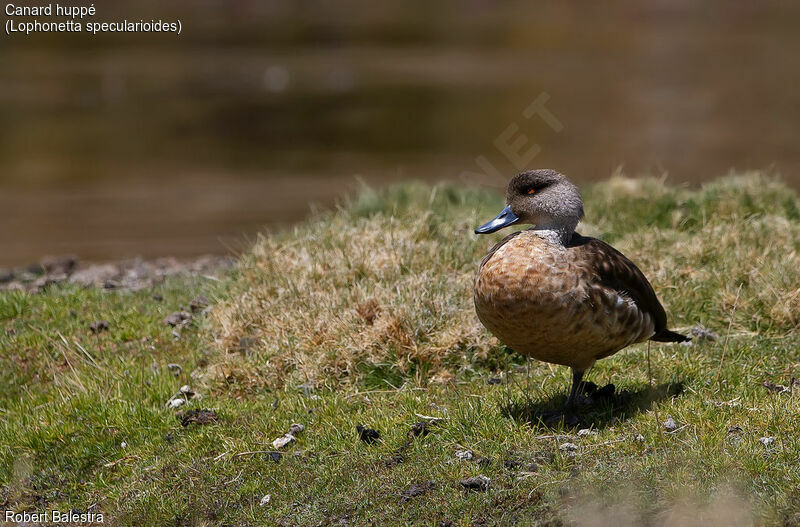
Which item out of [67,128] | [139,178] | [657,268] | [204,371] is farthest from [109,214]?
[657,268]

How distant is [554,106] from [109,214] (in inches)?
506

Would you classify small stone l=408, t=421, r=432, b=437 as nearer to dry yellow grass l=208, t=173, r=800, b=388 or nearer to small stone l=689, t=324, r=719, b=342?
dry yellow grass l=208, t=173, r=800, b=388

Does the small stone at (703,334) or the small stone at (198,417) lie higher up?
the small stone at (703,334)

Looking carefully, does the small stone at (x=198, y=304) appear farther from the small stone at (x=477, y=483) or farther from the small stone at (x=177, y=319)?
the small stone at (x=477, y=483)

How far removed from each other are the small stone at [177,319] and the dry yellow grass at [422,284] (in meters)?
0.51

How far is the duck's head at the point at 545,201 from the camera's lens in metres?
6.20

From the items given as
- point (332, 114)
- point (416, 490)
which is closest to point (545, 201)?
point (416, 490)

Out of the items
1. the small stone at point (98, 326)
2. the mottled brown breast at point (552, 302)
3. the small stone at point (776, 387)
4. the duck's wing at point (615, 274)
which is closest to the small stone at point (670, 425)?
the mottled brown breast at point (552, 302)

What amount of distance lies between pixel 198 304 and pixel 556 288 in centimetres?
439

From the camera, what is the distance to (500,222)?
6.30 metres

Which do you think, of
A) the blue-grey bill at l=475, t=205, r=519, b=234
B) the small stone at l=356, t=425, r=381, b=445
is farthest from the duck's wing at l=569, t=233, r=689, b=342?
the small stone at l=356, t=425, r=381, b=445

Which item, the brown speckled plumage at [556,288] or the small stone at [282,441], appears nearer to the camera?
the brown speckled plumage at [556,288]

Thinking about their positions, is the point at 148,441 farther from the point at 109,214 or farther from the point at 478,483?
the point at 109,214

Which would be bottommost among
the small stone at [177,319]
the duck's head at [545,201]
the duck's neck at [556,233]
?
the small stone at [177,319]
